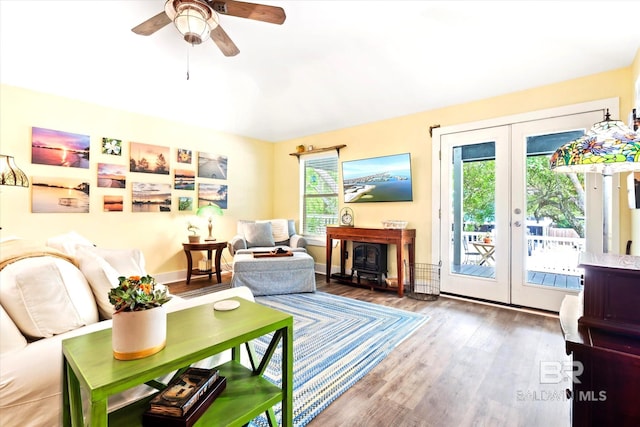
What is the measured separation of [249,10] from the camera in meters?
1.91

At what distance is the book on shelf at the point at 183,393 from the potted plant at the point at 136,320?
8.5 inches

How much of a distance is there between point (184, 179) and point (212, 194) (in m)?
0.49

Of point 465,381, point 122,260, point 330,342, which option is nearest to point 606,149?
point 465,381

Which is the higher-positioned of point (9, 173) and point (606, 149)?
point (9, 173)

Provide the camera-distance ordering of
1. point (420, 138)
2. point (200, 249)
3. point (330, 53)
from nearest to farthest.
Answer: point (330, 53) → point (420, 138) → point (200, 249)

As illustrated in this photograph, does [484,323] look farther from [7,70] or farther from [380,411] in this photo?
[7,70]

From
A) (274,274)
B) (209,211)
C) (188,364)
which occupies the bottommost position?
(274,274)

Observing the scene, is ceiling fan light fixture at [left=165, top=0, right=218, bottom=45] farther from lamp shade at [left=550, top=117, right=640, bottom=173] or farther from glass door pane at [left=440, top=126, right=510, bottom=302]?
glass door pane at [left=440, top=126, right=510, bottom=302]

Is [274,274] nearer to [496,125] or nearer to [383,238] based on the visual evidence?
[383,238]

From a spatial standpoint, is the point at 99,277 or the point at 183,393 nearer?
the point at 183,393

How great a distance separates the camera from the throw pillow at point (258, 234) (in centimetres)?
438

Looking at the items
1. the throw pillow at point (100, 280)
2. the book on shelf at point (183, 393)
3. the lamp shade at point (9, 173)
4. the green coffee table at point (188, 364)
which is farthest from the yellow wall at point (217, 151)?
the book on shelf at point (183, 393)

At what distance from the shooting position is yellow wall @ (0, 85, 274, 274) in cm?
311

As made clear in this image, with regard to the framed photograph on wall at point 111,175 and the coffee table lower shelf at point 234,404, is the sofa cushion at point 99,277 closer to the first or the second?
the coffee table lower shelf at point 234,404
